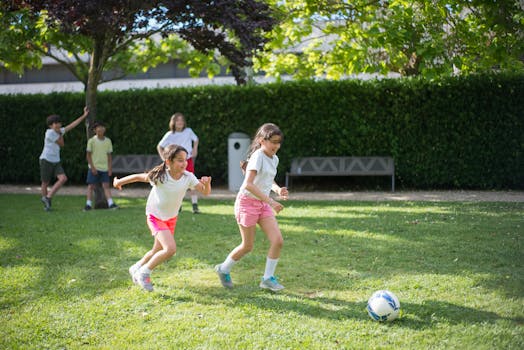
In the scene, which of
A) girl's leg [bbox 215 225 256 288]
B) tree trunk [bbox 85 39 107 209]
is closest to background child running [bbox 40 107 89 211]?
tree trunk [bbox 85 39 107 209]

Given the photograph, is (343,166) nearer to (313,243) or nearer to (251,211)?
(313,243)

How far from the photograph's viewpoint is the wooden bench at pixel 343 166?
557 inches

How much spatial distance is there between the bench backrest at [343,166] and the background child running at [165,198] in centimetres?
933

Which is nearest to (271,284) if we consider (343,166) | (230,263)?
(230,263)

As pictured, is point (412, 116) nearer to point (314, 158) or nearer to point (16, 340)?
point (314, 158)

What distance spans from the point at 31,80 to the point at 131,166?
62.0 ft

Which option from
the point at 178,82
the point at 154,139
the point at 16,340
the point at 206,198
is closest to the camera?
the point at 16,340

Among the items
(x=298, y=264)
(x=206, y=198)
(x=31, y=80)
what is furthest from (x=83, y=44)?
(x=31, y=80)

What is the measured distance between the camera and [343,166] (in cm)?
1446

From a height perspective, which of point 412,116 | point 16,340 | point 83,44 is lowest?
point 16,340

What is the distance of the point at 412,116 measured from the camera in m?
14.1

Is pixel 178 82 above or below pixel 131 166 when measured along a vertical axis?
above

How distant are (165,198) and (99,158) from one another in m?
6.05

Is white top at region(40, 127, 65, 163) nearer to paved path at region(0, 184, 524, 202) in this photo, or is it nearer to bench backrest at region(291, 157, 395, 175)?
paved path at region(0, 184, 524, 202)
